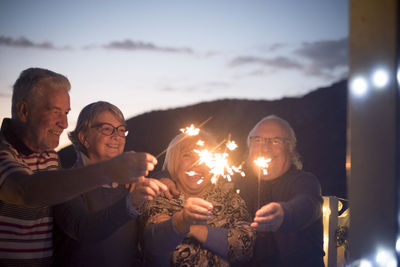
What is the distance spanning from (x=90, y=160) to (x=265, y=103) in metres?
5.76

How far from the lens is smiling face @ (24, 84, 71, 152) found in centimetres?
279

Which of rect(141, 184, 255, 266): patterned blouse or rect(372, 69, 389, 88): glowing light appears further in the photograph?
rect(141, 184, 255, 266): patterned blouse

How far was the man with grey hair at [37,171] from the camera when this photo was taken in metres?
2.21

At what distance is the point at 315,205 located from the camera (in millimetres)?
3676

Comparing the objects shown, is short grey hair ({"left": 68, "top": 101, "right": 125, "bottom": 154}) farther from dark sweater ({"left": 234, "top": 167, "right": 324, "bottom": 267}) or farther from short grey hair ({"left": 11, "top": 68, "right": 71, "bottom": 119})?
dark sweater ({"left": 234, "top": 167, "right": 324, "bottom": 267})

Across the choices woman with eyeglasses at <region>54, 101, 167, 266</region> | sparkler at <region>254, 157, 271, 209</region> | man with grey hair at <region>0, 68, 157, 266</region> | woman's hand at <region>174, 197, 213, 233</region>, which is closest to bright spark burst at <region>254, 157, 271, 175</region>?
sparkler at <region>254, 157, 271, 209</region>

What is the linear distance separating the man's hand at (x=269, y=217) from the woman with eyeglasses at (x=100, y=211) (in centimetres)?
83

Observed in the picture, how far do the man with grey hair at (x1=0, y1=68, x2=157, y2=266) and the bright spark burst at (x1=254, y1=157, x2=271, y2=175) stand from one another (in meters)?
1.85

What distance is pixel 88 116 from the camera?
354cm

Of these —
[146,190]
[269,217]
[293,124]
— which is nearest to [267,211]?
[269,217]

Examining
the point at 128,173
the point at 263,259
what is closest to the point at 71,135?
the point at 128,173

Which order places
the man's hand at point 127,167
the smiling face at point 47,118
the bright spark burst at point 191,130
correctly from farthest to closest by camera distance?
the bright spark burst at point 191,130 → the smiling face at point 47,118 → the man's hand at point 127,167

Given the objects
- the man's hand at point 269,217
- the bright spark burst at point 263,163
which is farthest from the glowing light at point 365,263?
the bright spark burst at point 263,163

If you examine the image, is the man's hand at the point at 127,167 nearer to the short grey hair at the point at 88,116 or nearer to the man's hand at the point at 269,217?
the man's hand at the point at 269,217
